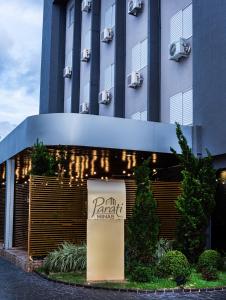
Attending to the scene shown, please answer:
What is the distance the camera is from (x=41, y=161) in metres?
14.8

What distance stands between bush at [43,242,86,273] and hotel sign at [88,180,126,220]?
1.93 metres

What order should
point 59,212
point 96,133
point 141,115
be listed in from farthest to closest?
point 141,115, point 96,133, point 59,212

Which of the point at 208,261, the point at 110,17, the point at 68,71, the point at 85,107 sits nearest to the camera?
the point at 208,261

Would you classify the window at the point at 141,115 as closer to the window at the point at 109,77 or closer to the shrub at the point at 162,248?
the window at the point at 109,77

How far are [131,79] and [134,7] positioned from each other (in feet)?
10.9

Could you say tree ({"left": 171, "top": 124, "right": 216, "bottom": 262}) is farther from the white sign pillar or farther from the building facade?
the white sign pillar

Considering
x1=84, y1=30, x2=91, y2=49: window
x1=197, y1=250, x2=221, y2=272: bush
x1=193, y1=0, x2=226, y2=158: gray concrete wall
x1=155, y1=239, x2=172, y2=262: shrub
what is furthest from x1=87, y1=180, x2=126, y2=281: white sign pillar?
x1=84, y1=30, x2=91, y2=49: window

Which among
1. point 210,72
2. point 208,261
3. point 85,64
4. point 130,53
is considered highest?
point 85,64

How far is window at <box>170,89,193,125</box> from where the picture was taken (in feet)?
57.9

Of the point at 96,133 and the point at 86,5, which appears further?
the point at 86,5

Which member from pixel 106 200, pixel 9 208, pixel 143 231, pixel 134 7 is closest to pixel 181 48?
pixel 134 7

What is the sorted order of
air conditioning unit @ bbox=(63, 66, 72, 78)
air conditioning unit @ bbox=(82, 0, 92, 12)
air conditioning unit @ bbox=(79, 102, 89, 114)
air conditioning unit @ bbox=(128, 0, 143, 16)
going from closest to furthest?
air conditioning unit @ bbox=(128, 0, 143, 16) → air conditioning unit @ bbox=(79, 102, 89, 114) → air conditioning unit @ bbox=(82, 0, 92, 12) → air conditioning unit @ bbox=(63, 66, 72, 78)

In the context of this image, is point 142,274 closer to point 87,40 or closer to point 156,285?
point 156,285

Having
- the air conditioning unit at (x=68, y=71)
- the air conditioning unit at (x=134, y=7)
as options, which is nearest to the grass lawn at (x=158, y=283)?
the air conditioning unit at (x=134, y=7)
